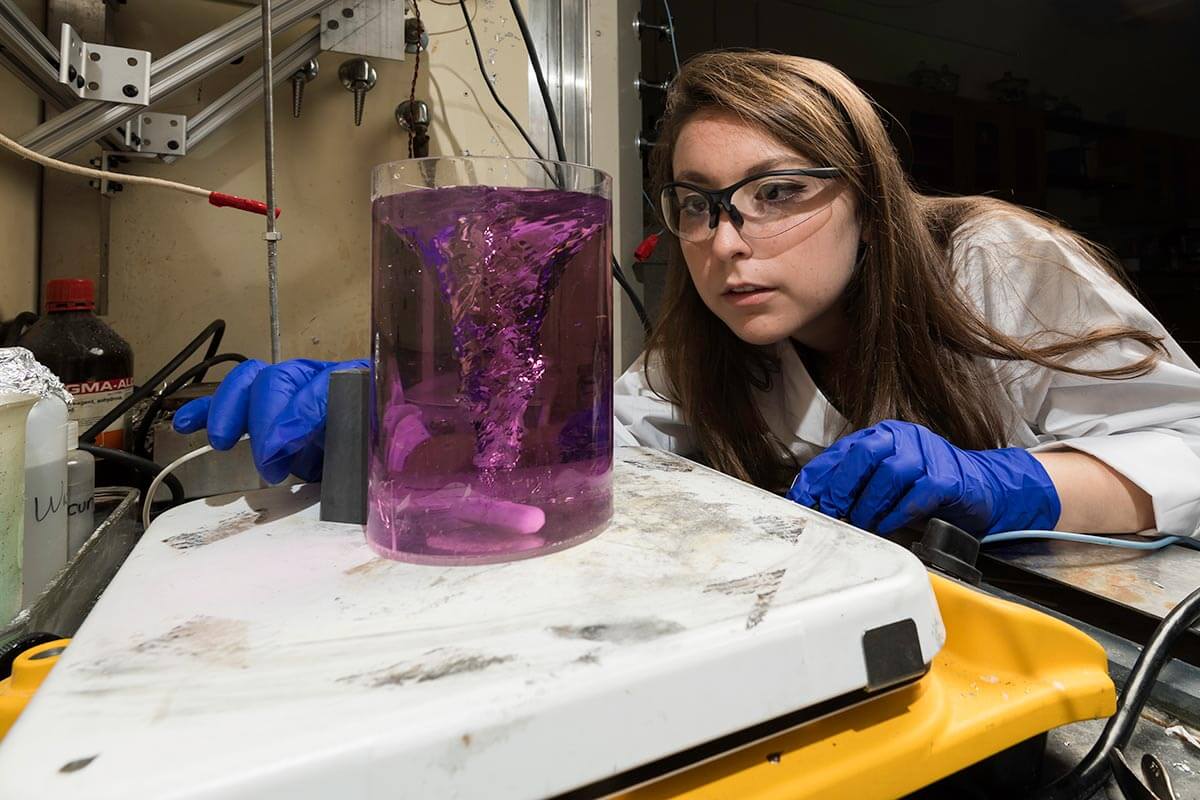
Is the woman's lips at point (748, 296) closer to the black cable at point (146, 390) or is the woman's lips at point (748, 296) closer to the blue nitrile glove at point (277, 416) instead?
the blue nitrile glove at point (277, 416)

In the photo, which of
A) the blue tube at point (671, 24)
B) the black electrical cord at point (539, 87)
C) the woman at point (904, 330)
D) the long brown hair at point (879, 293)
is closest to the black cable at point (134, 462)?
the woman at point (904, 330)

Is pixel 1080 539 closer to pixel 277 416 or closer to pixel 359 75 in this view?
pixel 277 416

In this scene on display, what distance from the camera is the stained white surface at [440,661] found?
0.19 metres

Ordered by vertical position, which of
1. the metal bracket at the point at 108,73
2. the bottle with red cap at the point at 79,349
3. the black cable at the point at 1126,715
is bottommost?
the black cable at the point at 1126,715

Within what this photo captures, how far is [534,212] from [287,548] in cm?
24

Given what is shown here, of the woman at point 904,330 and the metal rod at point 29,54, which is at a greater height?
the metal rod at point 29,54

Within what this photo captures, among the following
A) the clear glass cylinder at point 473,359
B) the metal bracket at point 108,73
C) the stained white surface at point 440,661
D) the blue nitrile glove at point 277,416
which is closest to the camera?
the stained white surface at point 440,661

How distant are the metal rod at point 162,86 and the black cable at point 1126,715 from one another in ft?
3.86

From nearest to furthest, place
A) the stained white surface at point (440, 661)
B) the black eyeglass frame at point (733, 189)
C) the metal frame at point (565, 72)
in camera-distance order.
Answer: the stained white surface at point (440, 661)
the black eyeglass frame at point (733, 189)
the metal frame at point (565, 72)

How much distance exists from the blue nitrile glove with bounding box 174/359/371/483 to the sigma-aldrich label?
411mm

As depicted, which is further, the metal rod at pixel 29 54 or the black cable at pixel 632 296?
the black cable at pixel 632 296

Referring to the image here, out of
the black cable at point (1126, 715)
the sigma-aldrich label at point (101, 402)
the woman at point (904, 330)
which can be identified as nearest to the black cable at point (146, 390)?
the sigma-aldrich label at point (101, 402)

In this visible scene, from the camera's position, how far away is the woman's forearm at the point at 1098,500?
2.13ft

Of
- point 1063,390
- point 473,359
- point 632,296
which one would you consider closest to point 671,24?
point 632,296
